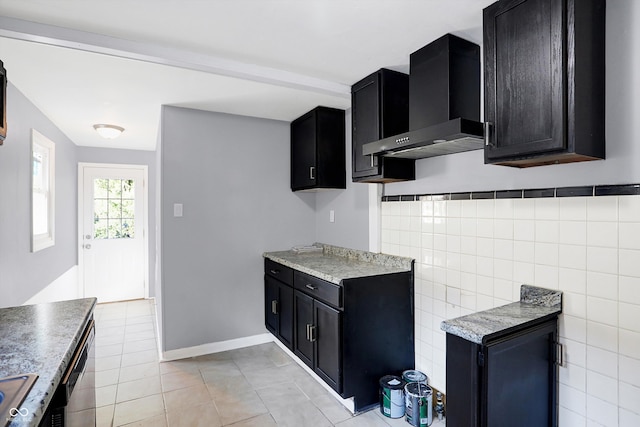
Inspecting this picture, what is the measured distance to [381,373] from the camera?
2406 mm

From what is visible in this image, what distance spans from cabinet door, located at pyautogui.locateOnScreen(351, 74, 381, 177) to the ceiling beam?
22 cm

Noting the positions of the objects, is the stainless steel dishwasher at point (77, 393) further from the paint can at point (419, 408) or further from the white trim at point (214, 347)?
the paint can at point (419, 408)

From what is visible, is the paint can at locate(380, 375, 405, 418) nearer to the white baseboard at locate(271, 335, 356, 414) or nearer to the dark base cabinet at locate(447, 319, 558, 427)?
the white baseboard at locate(271, 335, 356, 414)

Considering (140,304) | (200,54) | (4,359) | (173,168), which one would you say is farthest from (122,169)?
(4,359)

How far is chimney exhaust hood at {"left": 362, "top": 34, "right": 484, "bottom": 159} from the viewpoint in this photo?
1.93m

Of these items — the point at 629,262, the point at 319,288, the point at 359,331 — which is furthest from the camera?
the point at 319,288

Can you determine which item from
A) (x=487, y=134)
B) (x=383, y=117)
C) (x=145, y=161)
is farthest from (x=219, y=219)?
(x=145, y=161)

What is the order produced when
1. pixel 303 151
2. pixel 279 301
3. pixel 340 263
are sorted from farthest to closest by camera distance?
pixel 303 151, pixel 279 301, pixel 340 263

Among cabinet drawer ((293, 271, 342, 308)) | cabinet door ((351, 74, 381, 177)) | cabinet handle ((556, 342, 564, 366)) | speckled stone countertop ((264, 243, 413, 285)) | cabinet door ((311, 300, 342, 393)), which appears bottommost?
cabinet door ((311, 300, 342, 393))

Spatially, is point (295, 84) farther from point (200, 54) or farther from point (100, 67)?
point (100, 67)

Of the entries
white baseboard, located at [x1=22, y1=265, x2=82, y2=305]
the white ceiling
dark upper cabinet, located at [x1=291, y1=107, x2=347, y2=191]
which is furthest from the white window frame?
dark upper cabinet, located at [x1=291, y1=107, x2=347, y2=191]

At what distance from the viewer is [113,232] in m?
4.97

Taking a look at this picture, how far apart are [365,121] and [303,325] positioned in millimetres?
1650

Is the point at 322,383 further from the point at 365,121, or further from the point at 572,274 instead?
the point at 365,121
